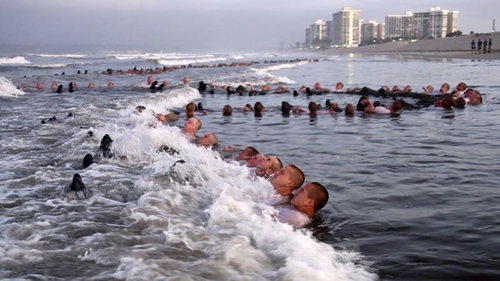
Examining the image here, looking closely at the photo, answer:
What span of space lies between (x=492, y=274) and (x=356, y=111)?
11.4m

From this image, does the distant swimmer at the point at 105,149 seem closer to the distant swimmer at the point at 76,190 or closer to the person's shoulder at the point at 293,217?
the distant swimmer at the point at 76,190

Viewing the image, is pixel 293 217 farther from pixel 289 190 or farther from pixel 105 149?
pixel 105 149

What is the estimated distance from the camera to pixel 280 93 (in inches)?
888

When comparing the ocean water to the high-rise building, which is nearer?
the ocean water

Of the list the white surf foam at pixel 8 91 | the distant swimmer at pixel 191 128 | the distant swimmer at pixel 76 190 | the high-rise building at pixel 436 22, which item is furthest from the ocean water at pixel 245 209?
the high-rise building at pixel 436 22

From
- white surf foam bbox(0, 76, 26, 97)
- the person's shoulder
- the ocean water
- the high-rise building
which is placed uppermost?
the high-rise building

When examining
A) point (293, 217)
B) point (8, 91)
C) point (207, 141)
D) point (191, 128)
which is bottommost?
point (293, 217)

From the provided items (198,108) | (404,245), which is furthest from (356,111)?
(404,245)

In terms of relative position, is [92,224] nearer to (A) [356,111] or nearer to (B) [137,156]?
(B) [137,156]

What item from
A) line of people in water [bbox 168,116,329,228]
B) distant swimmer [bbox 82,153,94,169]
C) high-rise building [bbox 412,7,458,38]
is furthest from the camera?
high-rise building [bbox 412,7,458,38]

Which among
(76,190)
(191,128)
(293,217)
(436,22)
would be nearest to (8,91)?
(191,128)

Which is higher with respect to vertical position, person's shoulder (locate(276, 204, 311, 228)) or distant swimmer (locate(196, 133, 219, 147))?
distant swimmer (locate(196, 133, 219, 147))

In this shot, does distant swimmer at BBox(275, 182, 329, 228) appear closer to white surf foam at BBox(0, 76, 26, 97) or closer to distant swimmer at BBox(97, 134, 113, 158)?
distant swimmer at BBox(97, 134, 113, 158)

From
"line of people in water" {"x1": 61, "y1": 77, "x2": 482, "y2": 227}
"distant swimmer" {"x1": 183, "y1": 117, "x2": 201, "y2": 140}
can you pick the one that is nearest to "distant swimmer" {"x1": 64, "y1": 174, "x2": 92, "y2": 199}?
"line of people in water" {"x1": 61, "y1": 77, "x2": 482, "y2": 227}
